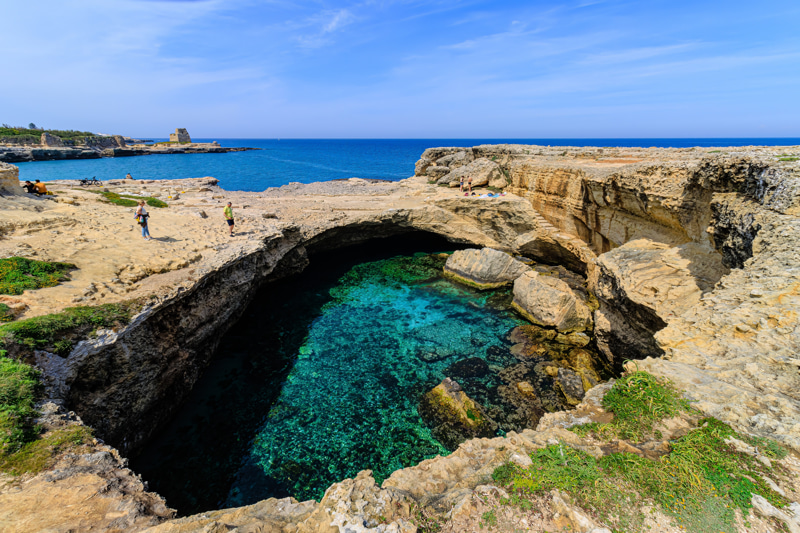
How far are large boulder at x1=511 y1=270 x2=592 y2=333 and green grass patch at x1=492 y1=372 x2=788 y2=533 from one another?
10824 mm

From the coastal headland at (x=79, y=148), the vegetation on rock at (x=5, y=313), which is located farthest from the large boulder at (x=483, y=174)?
the coastal headland at (x=79, y=148)

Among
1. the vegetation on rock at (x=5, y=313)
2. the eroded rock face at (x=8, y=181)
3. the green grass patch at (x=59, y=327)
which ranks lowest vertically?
the green grass patch at (x=59, y=327)

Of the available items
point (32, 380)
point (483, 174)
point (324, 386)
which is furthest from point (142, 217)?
point (483, 174)

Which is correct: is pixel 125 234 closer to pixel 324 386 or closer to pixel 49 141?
pixel 324 386

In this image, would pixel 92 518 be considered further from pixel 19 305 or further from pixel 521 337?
pixel 521 337

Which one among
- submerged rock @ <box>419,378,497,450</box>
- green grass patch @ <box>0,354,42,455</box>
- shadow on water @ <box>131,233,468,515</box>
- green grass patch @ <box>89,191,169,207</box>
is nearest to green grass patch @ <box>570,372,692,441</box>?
submerged rock @ <box>419,378,497,450</box>

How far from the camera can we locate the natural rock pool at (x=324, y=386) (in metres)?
9.68

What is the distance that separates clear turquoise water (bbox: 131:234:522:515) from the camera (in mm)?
9672

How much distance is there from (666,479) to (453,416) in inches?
284

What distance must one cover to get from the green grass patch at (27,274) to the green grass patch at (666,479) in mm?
12864

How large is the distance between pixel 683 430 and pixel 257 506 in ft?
21.6

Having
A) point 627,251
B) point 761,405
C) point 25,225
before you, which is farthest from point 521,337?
point 25,225

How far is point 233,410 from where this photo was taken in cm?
1173

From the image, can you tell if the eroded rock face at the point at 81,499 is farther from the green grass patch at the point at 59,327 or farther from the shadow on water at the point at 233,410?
the shadow on water at the point at 233,410
